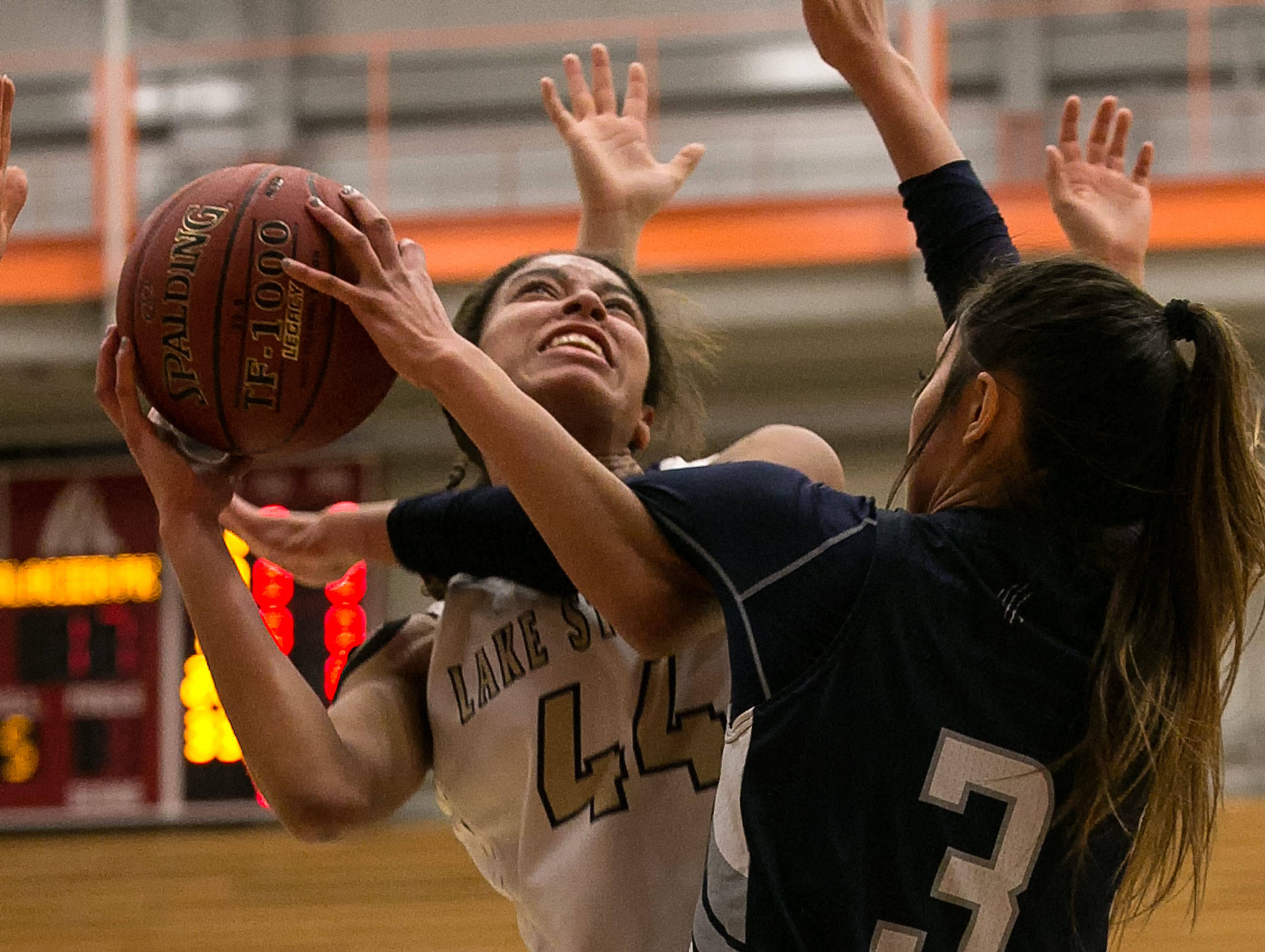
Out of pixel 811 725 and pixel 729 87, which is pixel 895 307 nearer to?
pixel 729 87

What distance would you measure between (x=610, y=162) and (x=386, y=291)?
0.95 meters

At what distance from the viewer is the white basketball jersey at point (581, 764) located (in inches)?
61.1

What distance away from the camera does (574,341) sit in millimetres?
1706

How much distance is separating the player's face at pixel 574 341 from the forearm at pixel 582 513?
39 cm

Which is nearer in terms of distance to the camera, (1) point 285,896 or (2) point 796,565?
(2) point 796,565

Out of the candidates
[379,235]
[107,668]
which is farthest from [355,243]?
[107,668]

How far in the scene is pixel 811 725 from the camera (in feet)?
3.95

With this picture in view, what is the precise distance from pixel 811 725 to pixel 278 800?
555 millimetres

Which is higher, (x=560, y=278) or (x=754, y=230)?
(x=560, y=278)

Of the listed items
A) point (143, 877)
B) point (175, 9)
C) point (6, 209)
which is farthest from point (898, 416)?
point (6, 209)

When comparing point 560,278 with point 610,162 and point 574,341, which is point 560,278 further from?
point 610,162

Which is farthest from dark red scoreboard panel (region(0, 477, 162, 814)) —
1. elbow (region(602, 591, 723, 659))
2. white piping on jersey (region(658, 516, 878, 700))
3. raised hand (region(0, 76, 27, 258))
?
white piping on jersey (region(658, 516, 878, 700))

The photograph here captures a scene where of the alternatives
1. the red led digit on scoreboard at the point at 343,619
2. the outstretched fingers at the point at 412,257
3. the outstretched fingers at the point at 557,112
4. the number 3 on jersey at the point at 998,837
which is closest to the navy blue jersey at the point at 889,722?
the number 3 on jersey at the point at 998,837

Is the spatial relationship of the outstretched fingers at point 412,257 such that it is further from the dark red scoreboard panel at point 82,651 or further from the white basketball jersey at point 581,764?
the dark red scoreboard panel at point 82,651
